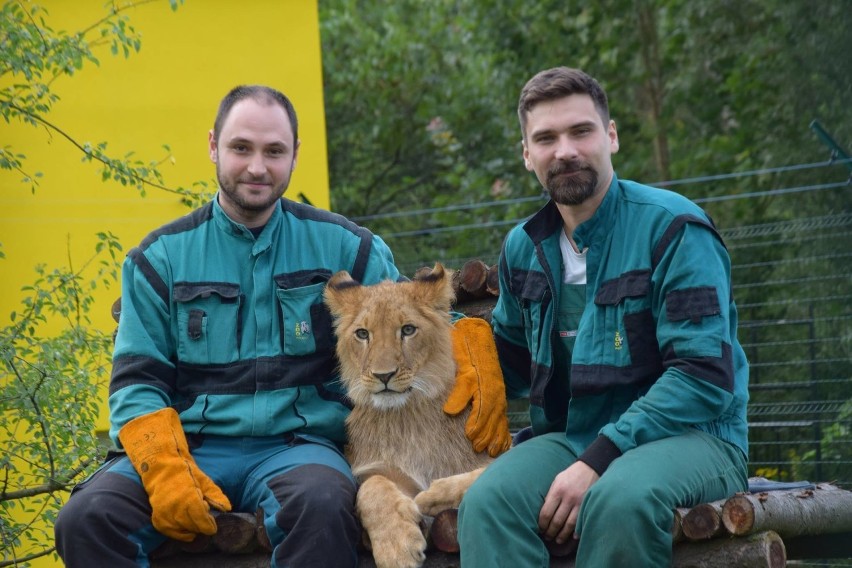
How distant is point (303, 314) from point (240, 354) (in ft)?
0.89

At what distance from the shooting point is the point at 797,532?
396 cm

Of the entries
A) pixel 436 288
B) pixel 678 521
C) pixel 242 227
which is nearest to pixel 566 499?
pixel 678 521

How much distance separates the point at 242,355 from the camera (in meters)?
4.34

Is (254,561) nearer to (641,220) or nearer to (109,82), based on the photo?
(641,220)

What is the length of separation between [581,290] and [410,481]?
0.91m

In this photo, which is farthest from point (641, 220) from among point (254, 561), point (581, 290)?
point (254, 561)

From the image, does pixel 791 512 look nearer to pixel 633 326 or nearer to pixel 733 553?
pixel 733 553

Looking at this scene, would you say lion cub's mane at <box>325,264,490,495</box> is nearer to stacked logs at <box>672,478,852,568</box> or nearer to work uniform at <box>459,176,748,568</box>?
work uniform at <box>459,176,748,568</box>

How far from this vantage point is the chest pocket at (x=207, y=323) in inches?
171

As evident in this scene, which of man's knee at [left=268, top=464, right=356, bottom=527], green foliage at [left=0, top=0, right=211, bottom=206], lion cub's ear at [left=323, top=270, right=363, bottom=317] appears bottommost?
man's knee at [left=268, top=464, right=356, bottom=527]

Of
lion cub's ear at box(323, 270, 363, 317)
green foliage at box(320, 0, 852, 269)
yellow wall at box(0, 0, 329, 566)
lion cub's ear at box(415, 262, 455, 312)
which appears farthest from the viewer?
green foliage at box(320, 0, 852, 269)

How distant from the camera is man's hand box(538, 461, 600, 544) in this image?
373 centimetres

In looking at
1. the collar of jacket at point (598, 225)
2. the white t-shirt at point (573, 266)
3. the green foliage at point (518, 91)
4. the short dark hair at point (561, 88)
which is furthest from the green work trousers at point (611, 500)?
the green foliage at point (518, 91)

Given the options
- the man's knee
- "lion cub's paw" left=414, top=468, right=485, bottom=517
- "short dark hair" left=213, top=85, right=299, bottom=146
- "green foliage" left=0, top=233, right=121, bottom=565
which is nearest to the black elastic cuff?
"lion cub's paw" left=414, top=468, right=485, bottom=517
